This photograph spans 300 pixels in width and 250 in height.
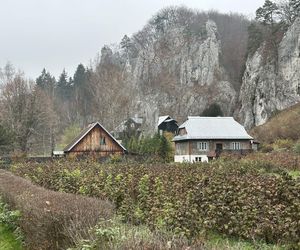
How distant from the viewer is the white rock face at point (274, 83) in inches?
2805

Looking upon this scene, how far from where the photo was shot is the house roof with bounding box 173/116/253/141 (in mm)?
55281

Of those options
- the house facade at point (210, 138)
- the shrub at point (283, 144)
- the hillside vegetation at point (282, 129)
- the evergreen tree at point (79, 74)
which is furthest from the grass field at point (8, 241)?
the evergreen tree at point (79, 74)

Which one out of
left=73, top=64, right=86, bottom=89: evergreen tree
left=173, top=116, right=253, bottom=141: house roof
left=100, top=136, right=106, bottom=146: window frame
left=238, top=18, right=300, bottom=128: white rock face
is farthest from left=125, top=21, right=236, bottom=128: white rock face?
left=100, top=136, right=106, bottom=146: window frame

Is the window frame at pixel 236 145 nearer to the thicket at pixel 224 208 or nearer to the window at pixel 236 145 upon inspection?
the window at pixel 236 145

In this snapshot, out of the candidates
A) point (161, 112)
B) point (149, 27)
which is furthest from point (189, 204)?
point (149, 27)

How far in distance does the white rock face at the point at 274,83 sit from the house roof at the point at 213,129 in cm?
1612

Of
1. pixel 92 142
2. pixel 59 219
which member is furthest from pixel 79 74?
pixel 59 219

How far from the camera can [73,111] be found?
9375 centimetres

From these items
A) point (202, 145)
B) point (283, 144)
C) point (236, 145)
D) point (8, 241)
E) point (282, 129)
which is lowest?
point (8, 241)

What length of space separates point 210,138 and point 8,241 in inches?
1780

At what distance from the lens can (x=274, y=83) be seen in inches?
2918

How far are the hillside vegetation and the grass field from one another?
4207cm

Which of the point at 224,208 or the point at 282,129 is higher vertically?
the point at 282,129

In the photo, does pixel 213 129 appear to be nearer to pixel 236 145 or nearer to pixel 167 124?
Answer: pixel 236 145
